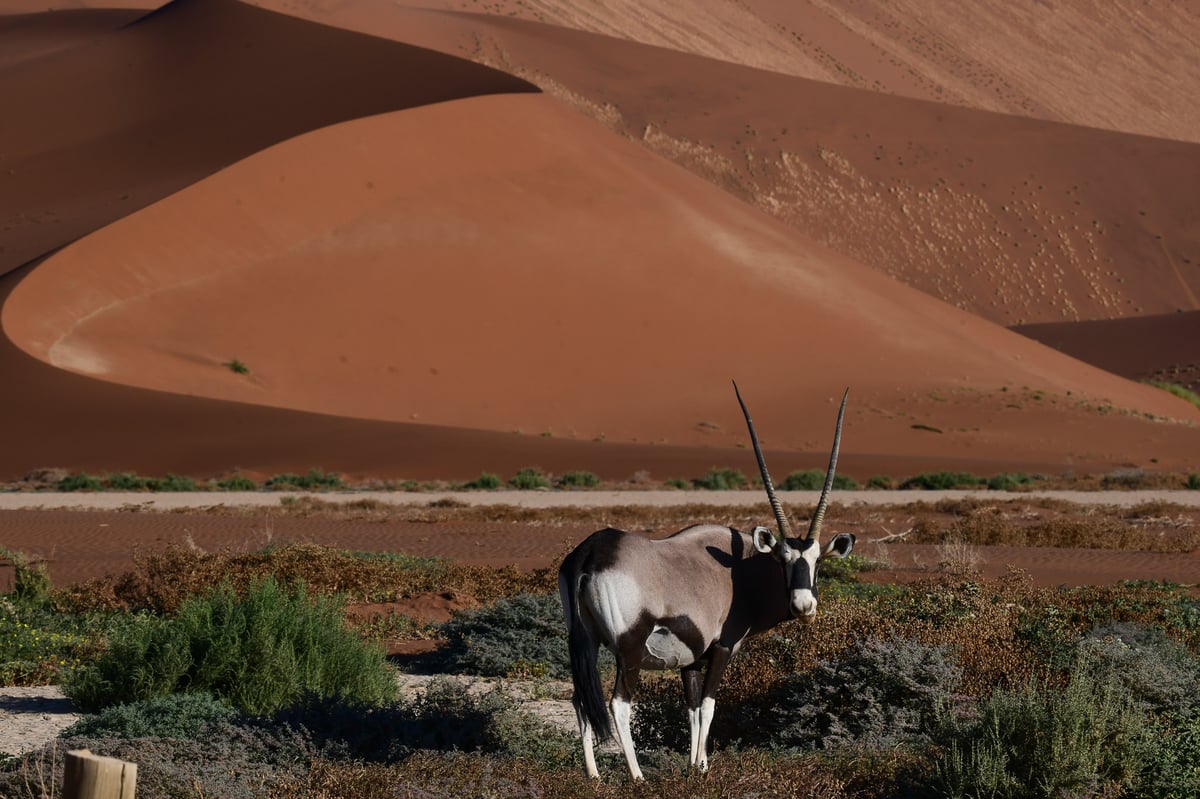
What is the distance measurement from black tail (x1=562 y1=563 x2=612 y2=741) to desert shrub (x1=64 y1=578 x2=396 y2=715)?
281 cm

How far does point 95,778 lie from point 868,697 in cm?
430

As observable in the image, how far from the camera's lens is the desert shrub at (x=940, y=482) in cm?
3173

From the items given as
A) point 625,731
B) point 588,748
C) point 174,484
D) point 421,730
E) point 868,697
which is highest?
point 625,731

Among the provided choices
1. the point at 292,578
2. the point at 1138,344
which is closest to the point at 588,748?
the point at 292,578

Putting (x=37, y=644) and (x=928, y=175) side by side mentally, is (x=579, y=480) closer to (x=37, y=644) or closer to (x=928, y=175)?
(x=37, y=644)

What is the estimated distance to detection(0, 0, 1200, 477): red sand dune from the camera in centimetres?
3688

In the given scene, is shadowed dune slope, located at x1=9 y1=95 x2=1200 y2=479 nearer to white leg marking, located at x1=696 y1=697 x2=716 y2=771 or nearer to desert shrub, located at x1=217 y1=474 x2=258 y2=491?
desert shrub, located at x1=217 y1=474 x2=258 y2=491

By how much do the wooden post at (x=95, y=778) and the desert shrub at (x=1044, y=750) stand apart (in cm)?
326

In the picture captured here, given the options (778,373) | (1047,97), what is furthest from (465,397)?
(1047,97)

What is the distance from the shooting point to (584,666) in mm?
6188

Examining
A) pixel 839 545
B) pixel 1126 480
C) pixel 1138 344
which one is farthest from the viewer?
pixel 1138 344

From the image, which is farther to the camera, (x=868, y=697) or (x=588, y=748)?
(x=868, y=697)

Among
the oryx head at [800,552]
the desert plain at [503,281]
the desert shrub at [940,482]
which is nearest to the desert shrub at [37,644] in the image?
the oryx head at [800,552]

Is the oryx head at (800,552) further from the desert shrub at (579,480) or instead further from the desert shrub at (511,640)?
the desert shrub at (579,480)
